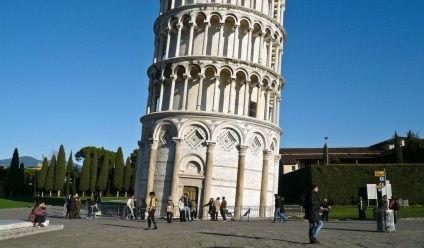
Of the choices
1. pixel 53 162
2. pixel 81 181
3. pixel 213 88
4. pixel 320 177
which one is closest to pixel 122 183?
pixel 81 181

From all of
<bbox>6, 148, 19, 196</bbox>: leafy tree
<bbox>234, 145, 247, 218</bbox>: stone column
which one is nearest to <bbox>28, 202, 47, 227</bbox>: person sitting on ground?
<bbox>234, 145, 247, 218</bbox>: stone column

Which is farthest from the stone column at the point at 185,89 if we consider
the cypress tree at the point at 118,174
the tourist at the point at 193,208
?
the cypress tree at the point at 118,174

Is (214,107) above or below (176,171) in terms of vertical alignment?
above

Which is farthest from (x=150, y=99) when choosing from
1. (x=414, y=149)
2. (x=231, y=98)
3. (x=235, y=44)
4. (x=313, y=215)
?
(x=414, y=149)

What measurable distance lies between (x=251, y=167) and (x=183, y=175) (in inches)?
229

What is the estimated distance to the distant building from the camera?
70.2m

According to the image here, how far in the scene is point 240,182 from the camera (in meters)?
33.0

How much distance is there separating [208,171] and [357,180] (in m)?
20.5

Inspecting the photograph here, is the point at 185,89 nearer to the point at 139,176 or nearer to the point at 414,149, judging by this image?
the point at 139,176

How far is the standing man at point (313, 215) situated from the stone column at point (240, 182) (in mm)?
19982

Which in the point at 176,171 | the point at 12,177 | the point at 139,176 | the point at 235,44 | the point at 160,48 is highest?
the point at 160,48

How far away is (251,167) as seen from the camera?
113ft

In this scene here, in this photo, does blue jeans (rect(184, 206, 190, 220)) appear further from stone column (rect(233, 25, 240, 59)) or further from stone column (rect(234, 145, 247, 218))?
stone column (rect(233, 25, 240, 59))

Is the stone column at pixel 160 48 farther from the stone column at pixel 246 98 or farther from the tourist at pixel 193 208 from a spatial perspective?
the tourist at pixel 193 208
